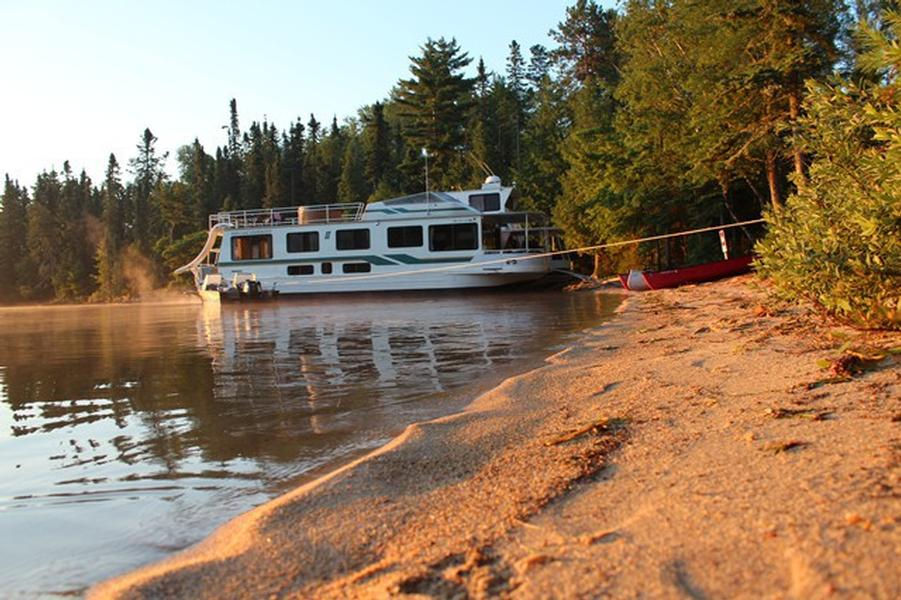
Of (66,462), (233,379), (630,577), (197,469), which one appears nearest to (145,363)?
(233,379)

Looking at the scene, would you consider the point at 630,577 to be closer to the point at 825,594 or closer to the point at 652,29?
the point at 825,594

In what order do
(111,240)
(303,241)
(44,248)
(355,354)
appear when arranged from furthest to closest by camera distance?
(44,248)
(111,240)
(303,241)
(355,354)

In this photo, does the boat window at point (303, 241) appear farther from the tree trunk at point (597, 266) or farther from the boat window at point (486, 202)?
the tree trunk at point (597, 266)

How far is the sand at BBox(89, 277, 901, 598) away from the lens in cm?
242

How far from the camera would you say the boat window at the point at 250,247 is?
106ft

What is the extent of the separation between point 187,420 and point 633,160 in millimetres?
24022

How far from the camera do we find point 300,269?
31828mm

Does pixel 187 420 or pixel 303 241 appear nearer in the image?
pixel 187 420

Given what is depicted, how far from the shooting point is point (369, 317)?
19.5m

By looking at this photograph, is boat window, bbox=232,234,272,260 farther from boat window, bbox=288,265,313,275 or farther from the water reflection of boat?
the water reflection of boat

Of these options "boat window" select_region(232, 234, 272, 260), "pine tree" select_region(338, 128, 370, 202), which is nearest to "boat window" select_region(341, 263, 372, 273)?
"boat window" select_region(232, 234, 272, 260)

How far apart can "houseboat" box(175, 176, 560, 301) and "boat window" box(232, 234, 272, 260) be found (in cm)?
5

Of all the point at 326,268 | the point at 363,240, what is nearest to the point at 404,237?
the point at 363,240

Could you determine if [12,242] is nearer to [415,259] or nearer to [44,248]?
[44,248]
